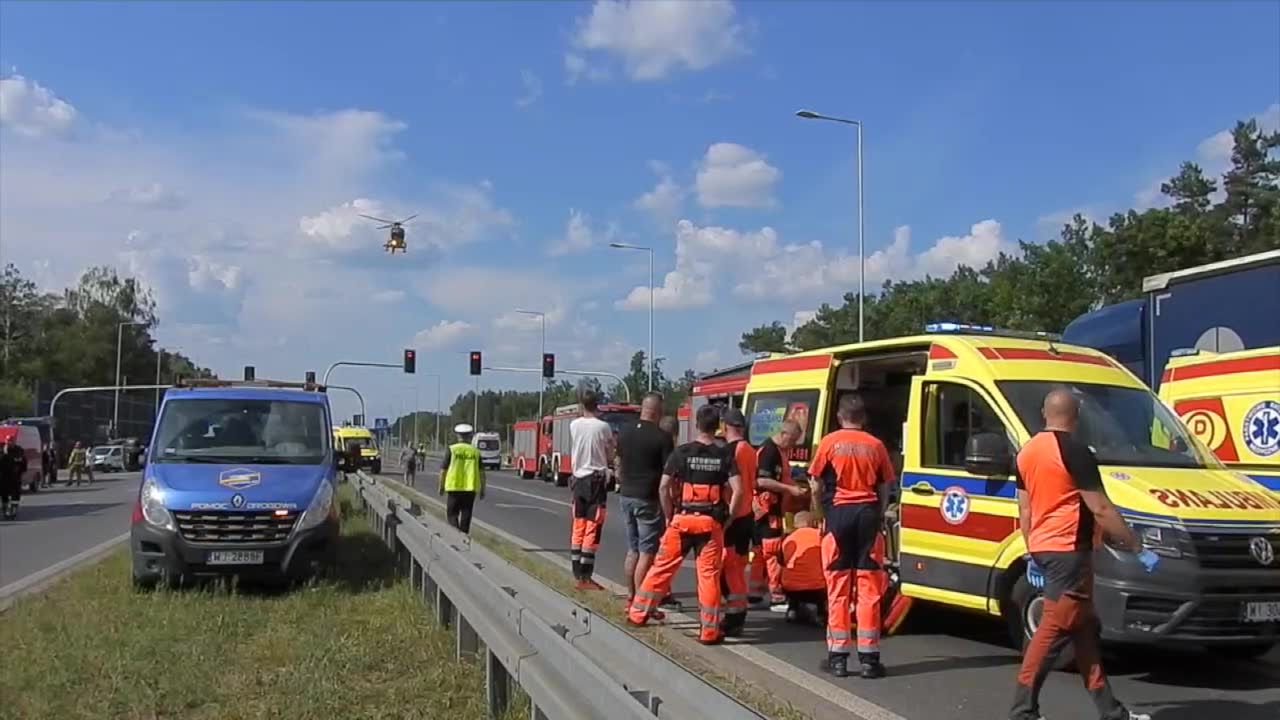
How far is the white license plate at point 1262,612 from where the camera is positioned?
24.5 ft

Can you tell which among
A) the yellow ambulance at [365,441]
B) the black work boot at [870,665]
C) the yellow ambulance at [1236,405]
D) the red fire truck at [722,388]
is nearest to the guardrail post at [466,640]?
the black work boot at [870,665]

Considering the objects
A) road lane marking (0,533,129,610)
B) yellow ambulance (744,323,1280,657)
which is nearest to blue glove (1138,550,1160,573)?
yellow ambulance (744,323,1280,657)

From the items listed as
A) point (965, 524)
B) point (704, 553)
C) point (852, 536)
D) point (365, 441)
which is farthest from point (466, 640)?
point (365, 441)

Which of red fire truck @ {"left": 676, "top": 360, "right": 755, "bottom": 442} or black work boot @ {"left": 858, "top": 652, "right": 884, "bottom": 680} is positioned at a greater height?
red fire truck @ {"left": 676, "top": 360, "right": 755, "bottom": 442}

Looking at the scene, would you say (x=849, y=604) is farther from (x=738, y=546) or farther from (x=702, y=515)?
(x=738, y=546)

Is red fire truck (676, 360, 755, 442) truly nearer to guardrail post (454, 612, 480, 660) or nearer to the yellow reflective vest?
the yellow reflective vest

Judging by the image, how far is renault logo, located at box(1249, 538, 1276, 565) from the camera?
7.54 meters

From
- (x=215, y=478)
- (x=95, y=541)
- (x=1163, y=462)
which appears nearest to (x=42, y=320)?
(x=95, y=541)

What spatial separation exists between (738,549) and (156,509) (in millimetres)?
5486

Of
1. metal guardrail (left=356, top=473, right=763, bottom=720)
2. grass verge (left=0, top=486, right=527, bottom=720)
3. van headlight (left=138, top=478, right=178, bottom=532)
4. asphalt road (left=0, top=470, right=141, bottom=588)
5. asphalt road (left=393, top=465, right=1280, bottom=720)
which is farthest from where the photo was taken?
asphalt road (left=0, top=470, right=141, bottom=588)

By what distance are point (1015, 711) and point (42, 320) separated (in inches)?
4538

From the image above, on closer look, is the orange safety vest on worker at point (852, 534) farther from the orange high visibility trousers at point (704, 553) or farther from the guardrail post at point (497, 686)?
the guardrail post at point (497, 686)

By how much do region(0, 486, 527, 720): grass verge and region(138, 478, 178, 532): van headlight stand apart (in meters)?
0.65

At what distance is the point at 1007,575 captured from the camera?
8.49 meters
